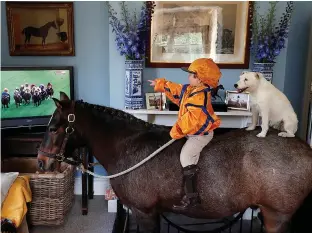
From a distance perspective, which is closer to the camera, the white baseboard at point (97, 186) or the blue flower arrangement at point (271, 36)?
the blue flower arrangement at point (271, 36)

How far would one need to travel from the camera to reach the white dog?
165cm

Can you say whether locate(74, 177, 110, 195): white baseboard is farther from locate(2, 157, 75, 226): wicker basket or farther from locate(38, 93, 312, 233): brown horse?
locate(38, 93, 312, 233): brown horse

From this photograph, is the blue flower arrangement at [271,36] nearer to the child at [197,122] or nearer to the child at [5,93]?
the child at [197,122]

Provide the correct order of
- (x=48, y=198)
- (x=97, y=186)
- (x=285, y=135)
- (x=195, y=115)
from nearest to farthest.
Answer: (x=195, y=115), (x=285, y=135), (x=48, y=198), (x=97, y=186)

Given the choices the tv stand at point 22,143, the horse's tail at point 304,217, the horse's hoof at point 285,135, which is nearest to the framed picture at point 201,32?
the tv stand at point 22,143

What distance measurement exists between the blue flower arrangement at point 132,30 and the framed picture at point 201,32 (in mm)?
120

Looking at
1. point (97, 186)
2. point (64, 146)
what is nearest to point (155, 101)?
point (97, 186)

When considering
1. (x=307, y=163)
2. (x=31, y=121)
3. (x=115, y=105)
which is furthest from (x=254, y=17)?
(x=31, y=121)

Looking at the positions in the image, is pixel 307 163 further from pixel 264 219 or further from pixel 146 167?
pixel 146 167

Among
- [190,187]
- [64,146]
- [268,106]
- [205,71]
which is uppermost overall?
[205,71]

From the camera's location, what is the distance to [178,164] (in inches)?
64.1

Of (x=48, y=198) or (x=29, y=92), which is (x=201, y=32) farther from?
(x=48, y=198)

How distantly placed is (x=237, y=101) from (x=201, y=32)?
70 centimetres

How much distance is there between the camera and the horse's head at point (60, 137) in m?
1.67
